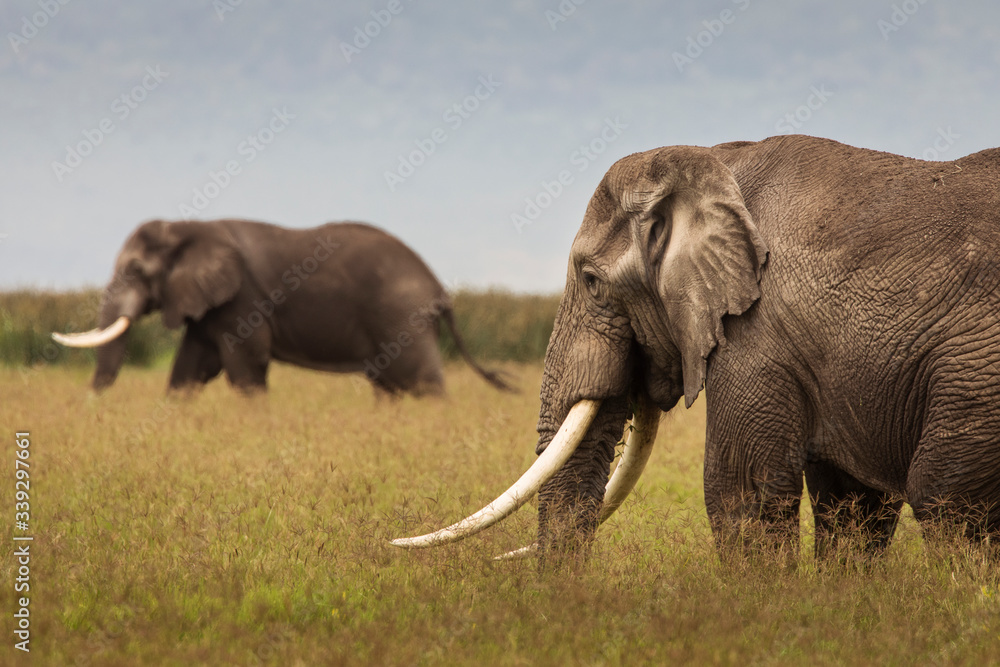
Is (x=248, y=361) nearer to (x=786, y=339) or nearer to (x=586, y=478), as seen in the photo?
(x=586, y=478)

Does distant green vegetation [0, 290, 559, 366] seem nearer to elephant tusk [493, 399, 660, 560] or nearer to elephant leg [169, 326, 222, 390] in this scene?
elephant leg [169, 326, 222, 390]

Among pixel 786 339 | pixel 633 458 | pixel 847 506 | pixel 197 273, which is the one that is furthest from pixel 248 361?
pixel 786 339

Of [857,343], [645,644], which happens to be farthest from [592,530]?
[857,343]

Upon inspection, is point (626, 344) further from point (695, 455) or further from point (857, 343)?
point (695, 455)

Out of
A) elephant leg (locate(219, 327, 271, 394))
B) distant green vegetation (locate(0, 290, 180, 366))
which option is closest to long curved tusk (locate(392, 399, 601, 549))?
elephant leg (locate(219, 327, 271, 394))

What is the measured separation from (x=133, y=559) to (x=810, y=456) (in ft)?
10.2

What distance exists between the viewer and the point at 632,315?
183 inches

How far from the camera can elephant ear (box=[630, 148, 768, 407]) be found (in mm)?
4168

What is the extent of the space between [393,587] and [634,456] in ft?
4.82

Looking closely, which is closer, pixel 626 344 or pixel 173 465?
pixel 626 344

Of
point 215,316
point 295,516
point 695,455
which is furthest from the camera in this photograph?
point 215,316

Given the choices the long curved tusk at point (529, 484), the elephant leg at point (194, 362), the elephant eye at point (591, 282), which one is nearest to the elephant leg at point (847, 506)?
the long curved tusk at point (529, 484)

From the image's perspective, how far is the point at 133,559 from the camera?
4.74 m

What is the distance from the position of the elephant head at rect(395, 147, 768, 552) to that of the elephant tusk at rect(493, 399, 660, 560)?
1 cm
